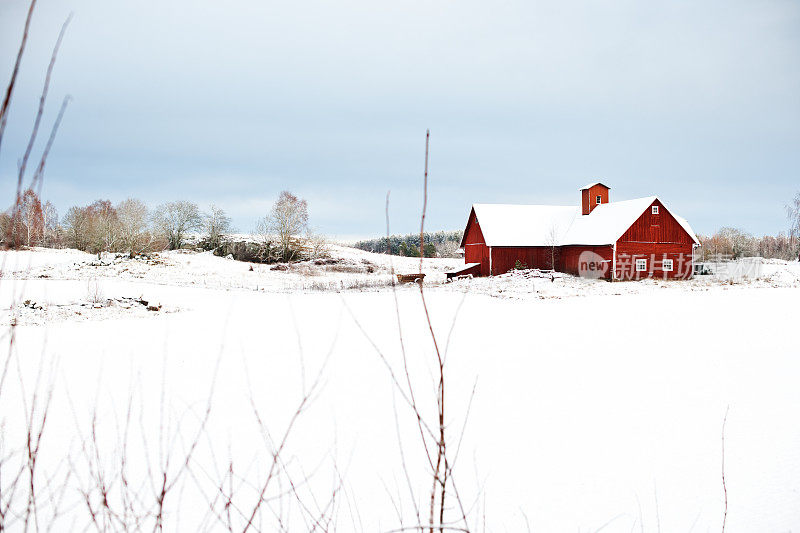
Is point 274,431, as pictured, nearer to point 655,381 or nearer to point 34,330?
point 655,381

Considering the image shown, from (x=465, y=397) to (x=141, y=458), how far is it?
416 cm

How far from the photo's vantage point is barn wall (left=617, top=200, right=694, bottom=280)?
28250 millimetres

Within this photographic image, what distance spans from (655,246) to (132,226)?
125 ft

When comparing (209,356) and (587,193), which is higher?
(587,193)

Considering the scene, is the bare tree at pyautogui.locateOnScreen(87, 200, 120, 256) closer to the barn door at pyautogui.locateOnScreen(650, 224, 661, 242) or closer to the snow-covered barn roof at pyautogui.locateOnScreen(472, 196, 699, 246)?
the snow-covered barn roof at pyautogui.locateOnScreen(472, 196, 699, 246)

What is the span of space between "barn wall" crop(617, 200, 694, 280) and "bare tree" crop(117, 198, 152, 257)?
3475 cm

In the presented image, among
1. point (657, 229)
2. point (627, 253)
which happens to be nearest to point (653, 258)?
point (657, 229)

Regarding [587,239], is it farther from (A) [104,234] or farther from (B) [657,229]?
(A) [104,234]

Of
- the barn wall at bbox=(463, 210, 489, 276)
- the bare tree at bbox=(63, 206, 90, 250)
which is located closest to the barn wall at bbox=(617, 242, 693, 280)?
the barn wall at bbox=(463, 210, 489, 276)

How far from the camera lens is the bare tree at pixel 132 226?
3947 centimetres

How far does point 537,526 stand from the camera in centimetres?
432

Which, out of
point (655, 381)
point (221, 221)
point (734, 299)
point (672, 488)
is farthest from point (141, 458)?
point (221, 221)

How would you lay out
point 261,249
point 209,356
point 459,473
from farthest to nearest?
point 261,249, point 209,356, point 459,473

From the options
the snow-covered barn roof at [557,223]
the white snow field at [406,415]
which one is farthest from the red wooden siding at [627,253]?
the white snow field at [406,415]
